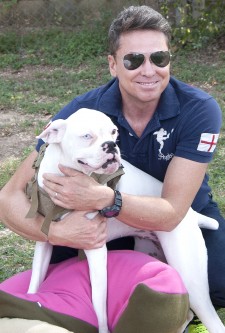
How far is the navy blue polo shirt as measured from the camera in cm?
323

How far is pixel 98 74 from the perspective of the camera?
775 cm

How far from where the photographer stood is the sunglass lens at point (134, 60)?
322 centimetres

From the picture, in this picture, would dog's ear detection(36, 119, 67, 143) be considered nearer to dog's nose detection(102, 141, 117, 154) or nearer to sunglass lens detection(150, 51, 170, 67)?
dog's nose detection(102, 141, 117, 154)

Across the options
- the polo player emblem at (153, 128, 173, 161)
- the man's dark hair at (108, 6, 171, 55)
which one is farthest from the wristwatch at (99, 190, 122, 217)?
the man's dark hair at (108, 6, 171, 55)

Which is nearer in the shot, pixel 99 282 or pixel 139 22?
pixel 99 282

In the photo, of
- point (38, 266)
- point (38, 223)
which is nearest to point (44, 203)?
point (38, 223)

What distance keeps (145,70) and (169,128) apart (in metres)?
0.30

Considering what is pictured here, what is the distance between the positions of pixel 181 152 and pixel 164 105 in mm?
251

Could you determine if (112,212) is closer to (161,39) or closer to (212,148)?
(212,148)

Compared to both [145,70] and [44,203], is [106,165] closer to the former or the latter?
[44,203]

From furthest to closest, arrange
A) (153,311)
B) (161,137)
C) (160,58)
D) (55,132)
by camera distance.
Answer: (161,137), (160,58), (55,132), (153,311)

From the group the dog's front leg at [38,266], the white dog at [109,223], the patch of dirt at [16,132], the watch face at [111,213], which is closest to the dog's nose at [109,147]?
the white dog at [109,223]

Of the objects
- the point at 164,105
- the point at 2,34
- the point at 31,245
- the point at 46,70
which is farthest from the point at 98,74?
the point at 164,105

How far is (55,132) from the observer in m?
2.94
